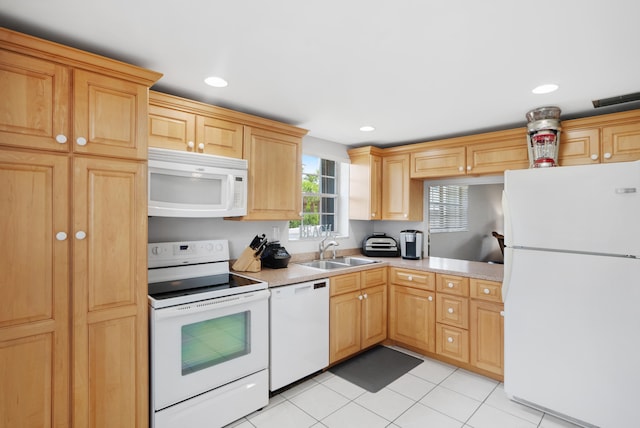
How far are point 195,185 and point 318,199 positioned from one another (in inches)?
70.9

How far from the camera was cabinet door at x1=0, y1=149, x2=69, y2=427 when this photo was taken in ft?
4.89

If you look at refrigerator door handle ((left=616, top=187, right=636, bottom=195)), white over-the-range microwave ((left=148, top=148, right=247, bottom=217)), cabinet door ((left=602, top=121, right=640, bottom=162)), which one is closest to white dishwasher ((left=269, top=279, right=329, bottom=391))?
white over-the-range microwave ((left=148, top=148, right=247, bottom=217))

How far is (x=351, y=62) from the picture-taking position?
1.92 m

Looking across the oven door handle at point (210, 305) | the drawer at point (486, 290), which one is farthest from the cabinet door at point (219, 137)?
the drawer at point (486, 290)

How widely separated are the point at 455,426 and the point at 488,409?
379 mm

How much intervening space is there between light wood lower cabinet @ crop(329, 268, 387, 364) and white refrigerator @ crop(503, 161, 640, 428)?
3.99 ft

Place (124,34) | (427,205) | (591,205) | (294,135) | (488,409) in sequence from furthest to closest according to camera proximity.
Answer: (427,205) < (294,135) < (488,409) < (591,205) < (124,34)

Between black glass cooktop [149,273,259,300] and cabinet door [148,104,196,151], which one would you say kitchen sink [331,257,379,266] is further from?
cabinet door [148,104,196,151]

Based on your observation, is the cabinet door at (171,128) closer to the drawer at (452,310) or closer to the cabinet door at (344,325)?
the cabinet door at (344,325)

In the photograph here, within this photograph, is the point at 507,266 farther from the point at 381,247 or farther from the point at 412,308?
the point at 381,247

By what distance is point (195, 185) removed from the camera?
7.72 feet

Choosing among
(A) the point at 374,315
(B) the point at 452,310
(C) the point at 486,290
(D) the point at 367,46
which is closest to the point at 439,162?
(C) the point at 486,290

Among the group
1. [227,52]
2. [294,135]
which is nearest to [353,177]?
[294,135]

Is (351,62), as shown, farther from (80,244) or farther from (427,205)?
(427,205)
